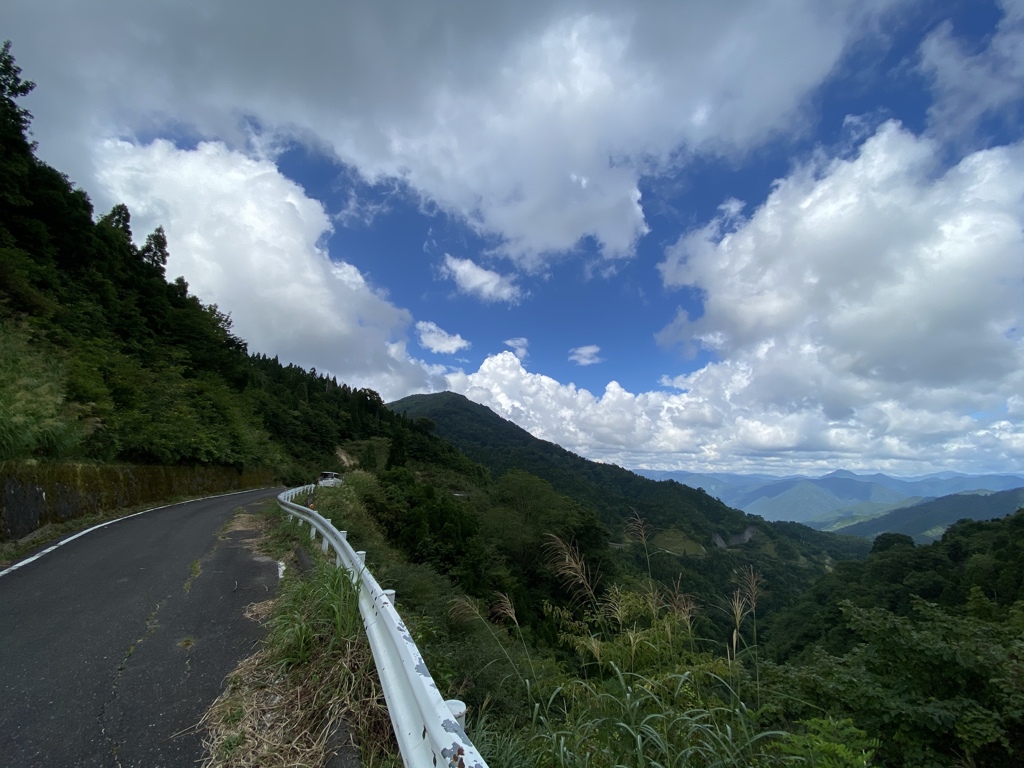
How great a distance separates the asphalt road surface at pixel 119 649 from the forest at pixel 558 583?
1.62 m

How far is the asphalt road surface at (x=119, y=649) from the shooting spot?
2.50m

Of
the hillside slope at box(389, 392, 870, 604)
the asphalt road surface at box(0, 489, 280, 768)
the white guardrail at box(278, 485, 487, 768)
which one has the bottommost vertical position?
the hillside slope at box(389, 392, 870, 604)

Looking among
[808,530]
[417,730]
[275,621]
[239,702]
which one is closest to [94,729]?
[239,702]

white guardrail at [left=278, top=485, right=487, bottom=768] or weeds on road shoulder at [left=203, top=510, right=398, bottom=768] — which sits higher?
white guardrail at [left=278, top=485, right=487, bottom=768]

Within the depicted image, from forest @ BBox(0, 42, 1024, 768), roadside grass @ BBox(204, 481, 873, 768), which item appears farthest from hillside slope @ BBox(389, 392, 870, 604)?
roadside grass @ BBox(204, 481, 873, 768)

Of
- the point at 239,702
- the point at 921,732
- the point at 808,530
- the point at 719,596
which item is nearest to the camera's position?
the point at 239,702

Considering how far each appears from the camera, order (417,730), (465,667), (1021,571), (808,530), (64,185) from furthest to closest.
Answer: (808,530) → (1021,571) → (64,185) → (465,667) → (417,730)

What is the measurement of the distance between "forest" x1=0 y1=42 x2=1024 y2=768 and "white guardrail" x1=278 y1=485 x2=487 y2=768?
534 millimetres

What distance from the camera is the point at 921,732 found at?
6.24 meters

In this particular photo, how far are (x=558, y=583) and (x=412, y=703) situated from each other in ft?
21.1

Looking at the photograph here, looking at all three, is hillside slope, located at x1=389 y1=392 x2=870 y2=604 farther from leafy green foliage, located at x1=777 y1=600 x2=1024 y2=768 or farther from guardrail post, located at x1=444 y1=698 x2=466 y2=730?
guardrail post, located at x1=444 y1=698 x2=466 y2=730

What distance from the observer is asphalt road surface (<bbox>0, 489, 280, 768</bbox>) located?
2498 mm

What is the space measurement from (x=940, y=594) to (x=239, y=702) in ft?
168

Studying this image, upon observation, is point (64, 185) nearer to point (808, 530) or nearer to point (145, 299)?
point (145, 299)
